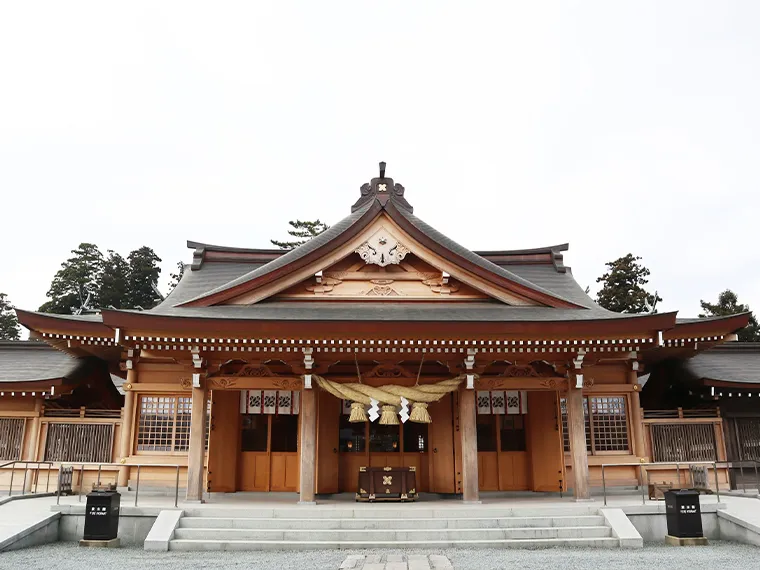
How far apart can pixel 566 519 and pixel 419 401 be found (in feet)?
12.1

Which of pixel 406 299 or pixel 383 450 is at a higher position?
pixel 406 299

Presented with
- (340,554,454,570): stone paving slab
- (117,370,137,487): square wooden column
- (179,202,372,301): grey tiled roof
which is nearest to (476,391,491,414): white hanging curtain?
(179,202,372,301): grey tiled roof

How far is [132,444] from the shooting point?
15.2 metres

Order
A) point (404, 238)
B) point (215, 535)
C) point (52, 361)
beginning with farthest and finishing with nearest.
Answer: point (52, 361) → point (404, 238) → point (215, 535)

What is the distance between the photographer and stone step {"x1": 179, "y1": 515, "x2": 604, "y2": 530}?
11219 millimetres

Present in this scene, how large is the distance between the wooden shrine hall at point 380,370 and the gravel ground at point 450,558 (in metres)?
2.55

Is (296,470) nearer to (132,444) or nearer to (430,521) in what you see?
(132,444)

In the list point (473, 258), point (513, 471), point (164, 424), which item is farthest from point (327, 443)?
point (473, 258)

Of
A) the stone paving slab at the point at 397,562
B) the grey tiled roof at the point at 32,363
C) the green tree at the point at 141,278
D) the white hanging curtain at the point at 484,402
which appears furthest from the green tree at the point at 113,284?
the stone paving slab at the point at 397,562

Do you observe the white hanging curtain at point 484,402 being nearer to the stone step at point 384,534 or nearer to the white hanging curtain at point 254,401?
the stone step at point 384,534

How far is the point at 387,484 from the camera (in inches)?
522

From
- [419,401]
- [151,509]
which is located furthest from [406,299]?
[151,509]

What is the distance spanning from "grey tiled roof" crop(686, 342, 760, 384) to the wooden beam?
12314 mm

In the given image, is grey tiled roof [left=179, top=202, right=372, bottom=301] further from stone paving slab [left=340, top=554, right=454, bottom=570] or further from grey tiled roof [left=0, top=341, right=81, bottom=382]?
stone paving slab [left=340, top=554, right=454, bottom=570]
